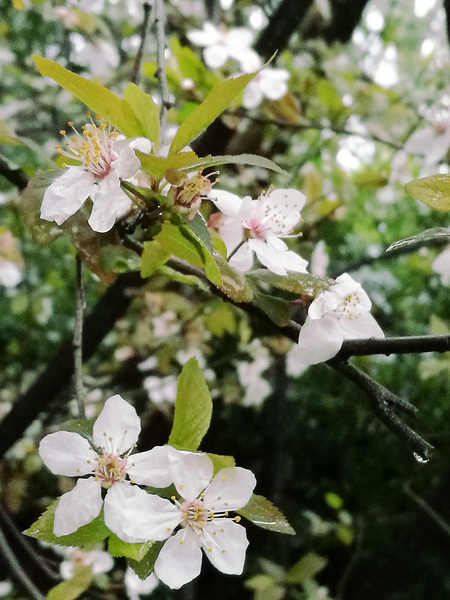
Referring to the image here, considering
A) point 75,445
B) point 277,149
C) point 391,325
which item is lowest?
point 391,325

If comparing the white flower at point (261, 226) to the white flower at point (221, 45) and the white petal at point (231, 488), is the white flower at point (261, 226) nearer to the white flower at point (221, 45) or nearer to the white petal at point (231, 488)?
the white petal at point (231, 488)

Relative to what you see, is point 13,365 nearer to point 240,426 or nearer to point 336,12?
point 240,426

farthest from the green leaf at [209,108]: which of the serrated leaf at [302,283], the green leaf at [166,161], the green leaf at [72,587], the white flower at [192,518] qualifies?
the green leaf at [72,587]

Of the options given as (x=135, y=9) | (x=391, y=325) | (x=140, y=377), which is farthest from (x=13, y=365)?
(x=391, y=325)

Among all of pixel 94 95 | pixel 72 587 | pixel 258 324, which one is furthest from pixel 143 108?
pixel 258 324

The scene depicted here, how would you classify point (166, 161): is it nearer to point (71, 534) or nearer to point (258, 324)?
point (71, 534)
